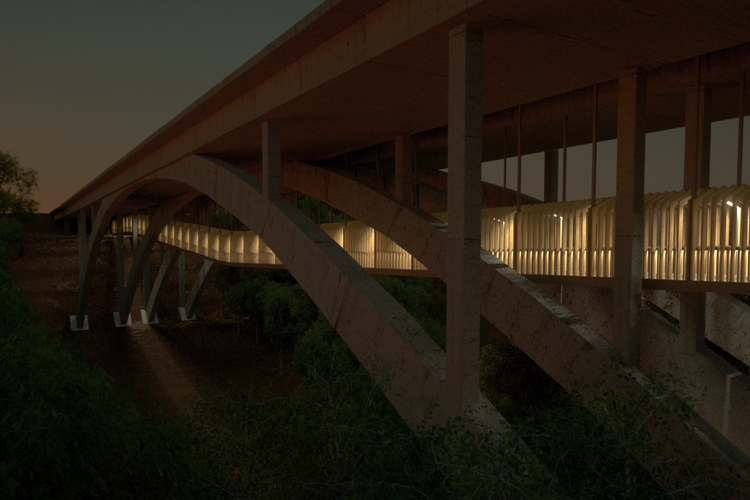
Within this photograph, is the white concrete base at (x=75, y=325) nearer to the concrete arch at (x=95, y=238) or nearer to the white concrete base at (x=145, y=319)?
the concrete arch at (x=95, y=238)

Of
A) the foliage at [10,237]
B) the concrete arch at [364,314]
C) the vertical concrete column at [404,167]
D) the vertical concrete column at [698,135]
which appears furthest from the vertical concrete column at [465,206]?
the foliage at [10,237]

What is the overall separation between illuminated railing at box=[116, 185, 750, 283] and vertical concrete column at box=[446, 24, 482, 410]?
363 centimetres

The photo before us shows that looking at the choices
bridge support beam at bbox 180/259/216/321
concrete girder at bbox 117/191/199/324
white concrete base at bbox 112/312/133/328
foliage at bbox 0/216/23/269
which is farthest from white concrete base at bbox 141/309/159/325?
foliage at bbox 0/216/23/269

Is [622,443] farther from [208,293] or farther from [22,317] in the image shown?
[208,293]

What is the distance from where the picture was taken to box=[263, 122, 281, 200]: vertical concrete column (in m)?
11.9

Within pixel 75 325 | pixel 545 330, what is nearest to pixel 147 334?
pixel 75 325

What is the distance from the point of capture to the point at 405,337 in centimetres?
826

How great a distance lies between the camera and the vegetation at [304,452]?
559 centimetres

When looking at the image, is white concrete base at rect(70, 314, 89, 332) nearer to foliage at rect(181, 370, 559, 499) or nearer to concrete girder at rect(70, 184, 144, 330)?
concrete girder at rect(70, 184, 144, 330)

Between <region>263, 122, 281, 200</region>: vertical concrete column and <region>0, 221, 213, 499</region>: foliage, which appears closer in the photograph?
<region>0, 221, 213, 499</region>: foliage

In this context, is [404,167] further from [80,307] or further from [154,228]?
[80,307]

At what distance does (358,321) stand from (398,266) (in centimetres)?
845

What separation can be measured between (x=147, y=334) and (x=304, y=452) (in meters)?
28.9

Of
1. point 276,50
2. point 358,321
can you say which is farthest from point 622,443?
point 276,50
